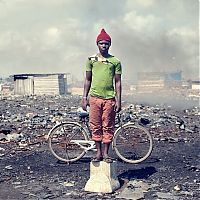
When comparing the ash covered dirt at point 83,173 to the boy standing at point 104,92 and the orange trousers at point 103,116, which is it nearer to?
the boy standing at point 104,92

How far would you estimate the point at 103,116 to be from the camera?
5.66 meters

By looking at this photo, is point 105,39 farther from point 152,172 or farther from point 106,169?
point 152,172

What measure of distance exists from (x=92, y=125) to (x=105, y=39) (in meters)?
1.42

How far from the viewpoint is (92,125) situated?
5.75 m

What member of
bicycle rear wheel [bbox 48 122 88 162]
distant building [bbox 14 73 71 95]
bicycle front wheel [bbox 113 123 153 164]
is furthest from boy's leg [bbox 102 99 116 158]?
distant building [bbox 14 73 71 95]

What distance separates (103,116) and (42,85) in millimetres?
44286

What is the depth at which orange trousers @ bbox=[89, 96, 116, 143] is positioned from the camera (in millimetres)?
5637

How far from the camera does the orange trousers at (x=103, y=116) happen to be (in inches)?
222

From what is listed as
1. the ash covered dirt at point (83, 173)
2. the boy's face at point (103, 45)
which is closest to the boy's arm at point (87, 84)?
the boy's face at point (103, 45)

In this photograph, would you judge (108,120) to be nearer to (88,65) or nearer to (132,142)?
(88,65)

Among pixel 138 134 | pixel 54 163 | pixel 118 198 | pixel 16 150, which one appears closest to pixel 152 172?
pixel 138 134

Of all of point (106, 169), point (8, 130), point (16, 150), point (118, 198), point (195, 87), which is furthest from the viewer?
point (195, 87)

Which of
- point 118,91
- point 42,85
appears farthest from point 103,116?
point 42,85

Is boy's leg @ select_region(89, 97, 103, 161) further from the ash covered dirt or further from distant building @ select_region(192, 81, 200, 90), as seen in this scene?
distant building @ select_region(192, 81, 200, 90)
